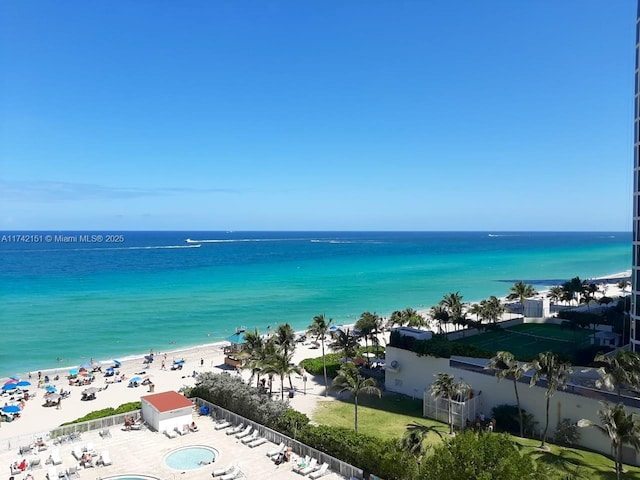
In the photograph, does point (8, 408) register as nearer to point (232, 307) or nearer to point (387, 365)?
point (387, 365)

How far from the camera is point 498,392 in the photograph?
2728 cm

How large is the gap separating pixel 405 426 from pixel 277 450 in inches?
313

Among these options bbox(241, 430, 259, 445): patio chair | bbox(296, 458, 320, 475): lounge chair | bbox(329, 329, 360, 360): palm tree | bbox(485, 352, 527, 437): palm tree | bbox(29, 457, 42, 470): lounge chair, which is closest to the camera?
bbox(296, 458, 320, 475): lounge chair

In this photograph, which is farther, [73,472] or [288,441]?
[288,441]

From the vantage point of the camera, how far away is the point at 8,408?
99.4 feet

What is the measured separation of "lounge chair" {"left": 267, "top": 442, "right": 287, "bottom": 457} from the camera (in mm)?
22341

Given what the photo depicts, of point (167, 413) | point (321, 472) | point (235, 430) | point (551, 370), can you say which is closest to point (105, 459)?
point (167, 413)

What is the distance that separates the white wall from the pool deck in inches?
466

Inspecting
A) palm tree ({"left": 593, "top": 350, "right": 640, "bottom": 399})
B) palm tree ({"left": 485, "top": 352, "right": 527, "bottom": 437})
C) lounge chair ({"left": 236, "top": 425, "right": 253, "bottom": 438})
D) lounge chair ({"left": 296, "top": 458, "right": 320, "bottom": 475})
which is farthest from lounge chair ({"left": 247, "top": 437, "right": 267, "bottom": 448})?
palm tree ({"left": 593, "top": 350, "right": 640, "bottom": 399})

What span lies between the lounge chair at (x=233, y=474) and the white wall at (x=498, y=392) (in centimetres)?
1515

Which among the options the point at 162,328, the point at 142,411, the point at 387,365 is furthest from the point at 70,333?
the point at 387,365

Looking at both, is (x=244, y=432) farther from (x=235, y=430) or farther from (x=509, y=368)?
(x=509, y=368)

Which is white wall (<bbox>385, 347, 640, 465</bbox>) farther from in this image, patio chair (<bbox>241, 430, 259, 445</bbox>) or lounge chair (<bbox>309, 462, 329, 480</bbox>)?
patio chair (<bbox>241, 430, 259, 445</bbox>)

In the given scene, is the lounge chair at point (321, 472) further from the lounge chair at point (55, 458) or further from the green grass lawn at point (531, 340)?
the green grass lawn at point (531, 340)
